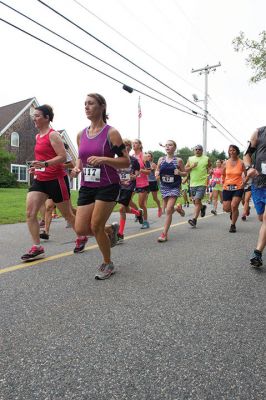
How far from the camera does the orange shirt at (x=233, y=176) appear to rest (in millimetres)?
8336

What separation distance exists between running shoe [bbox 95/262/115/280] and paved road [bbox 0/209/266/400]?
0.32 feet

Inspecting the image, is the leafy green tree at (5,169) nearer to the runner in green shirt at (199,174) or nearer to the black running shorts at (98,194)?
the runner in green shirt at (199,174)

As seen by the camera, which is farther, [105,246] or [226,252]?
[226,252]

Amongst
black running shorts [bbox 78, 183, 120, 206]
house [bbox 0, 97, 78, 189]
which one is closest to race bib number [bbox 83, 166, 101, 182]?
black running shorts [bbox 78, 183, 120, 206]

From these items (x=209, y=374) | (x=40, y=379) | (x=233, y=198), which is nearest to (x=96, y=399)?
(x=40, y=379)

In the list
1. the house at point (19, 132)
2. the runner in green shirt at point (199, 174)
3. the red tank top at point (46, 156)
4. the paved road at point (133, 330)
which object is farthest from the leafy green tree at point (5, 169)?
the paved road at point (133, 330)

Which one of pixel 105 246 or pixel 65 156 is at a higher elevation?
pixel 65 156

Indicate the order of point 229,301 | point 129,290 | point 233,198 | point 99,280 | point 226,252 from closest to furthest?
point 229,301
point 129,290
point 99,280
point 226,252
point 233,198

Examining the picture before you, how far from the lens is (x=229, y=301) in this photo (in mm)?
3311

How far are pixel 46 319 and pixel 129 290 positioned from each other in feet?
3.28

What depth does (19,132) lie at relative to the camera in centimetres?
3859

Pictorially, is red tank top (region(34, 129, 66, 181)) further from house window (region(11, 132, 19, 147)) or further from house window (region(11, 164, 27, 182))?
house window (region(11, 132, 19, 147))

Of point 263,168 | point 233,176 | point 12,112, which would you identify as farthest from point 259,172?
point 12,112

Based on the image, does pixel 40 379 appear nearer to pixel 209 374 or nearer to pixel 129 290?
pixel 209 374
